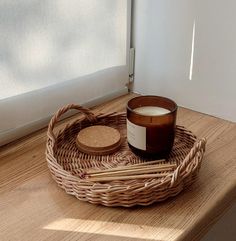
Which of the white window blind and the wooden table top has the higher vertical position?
the white window blind

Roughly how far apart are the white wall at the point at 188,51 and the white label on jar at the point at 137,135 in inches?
10.7

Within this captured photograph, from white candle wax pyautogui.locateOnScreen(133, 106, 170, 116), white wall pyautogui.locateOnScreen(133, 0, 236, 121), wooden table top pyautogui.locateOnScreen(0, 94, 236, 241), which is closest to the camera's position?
wooden table top pyautogui.locateOnScreen(0, 94, 236, 241)

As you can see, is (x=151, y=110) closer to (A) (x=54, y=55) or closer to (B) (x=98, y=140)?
(B) (x=98, y=140)

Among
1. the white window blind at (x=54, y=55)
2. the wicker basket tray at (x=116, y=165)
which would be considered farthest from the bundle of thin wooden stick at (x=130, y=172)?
the white window blind at (x=54, y=55)

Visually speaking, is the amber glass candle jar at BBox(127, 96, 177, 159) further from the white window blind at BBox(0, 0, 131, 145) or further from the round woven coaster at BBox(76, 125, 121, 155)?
the white window blind at BBox(0, 0, 131, 145)

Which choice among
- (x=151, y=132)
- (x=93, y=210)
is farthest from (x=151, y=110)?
(x=93, y=210)

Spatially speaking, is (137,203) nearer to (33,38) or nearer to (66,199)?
(66,199)

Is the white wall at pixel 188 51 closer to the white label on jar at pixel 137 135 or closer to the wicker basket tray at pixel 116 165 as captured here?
the wicker basket tray at pixel 116 165

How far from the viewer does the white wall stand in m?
0.75

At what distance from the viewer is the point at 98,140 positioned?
26.6 inches

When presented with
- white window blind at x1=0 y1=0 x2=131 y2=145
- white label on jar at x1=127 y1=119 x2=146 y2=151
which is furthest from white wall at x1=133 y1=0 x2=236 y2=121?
white label on jar at x1=127 y1=119 x2=146 y2=151

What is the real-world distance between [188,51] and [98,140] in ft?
0.99

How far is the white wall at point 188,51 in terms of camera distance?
0.75 m

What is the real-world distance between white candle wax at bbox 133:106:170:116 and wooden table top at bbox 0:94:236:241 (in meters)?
0.12
